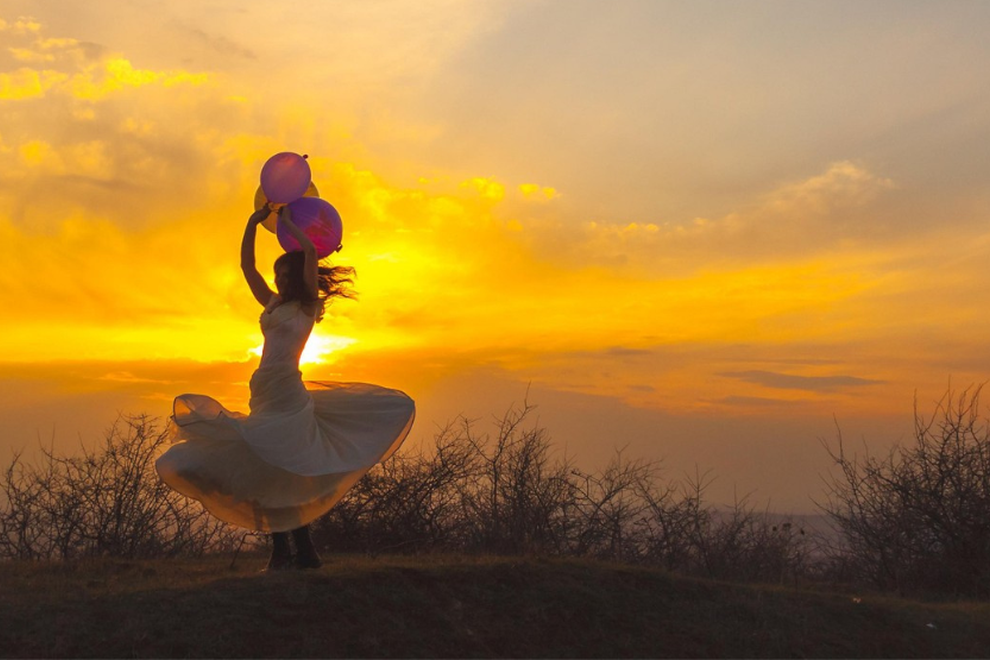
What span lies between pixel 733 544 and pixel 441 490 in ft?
13.7

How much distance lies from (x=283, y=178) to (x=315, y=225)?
496 millimetres

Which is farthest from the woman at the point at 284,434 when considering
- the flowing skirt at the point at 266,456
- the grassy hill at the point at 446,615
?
the grassy hill at the point at 446,615

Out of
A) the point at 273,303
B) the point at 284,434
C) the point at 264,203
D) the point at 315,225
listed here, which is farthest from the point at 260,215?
the point at 284,434

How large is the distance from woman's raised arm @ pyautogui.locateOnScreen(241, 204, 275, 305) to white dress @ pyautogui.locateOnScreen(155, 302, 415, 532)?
0.33 metres

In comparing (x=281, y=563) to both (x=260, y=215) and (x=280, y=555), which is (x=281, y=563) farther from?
(x=260, y=215)

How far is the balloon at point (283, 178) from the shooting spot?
7992mm

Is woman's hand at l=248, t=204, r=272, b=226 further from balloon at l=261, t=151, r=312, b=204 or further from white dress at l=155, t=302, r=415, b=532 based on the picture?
white dress at l=155, t=302, r=415, b=532

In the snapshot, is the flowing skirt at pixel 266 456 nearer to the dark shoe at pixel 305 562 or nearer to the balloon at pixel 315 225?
the dark shoe at pixel 305 562

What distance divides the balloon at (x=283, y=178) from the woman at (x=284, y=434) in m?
0.14

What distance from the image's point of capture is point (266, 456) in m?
7.45

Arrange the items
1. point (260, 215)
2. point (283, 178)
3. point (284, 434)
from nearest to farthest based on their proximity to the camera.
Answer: point (284, 434), point (283, 178), point (260, 215)

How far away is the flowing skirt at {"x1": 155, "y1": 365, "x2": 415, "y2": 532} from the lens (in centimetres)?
748

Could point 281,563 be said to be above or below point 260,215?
below

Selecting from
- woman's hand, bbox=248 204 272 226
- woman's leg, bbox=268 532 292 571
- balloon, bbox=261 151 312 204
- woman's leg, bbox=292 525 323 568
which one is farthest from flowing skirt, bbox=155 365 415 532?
balloon, bbox=261 151 312 204
